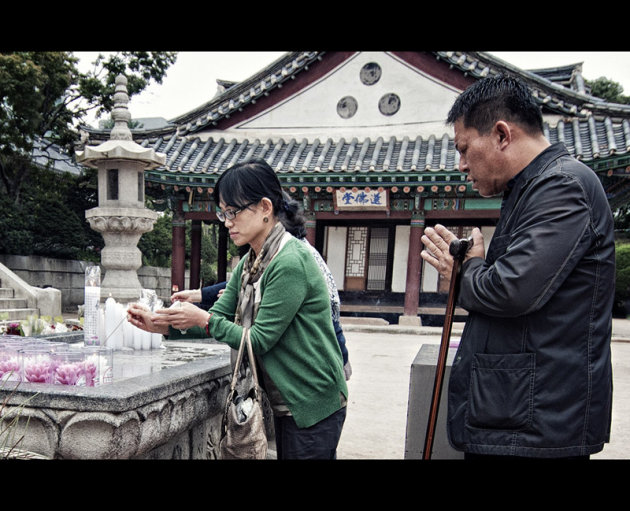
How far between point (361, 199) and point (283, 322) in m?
10.1

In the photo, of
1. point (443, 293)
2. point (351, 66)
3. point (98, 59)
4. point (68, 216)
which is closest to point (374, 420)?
point (443, 293)

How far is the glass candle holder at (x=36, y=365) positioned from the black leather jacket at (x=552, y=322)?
1.64 metres

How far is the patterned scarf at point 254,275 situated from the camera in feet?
5.90

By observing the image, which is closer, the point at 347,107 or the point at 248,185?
the point at 248,185

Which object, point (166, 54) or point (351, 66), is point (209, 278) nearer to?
point (166, 54)

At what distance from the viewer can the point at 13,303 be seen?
10250 millimetres

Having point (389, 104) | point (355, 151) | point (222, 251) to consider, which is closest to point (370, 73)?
point (389, 104)

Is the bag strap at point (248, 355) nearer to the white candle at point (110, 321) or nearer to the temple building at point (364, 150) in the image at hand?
the white candle at point (110, 321)

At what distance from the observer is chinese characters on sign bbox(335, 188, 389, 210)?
1136 cm

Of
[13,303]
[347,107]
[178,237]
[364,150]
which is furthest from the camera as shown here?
[178,237]

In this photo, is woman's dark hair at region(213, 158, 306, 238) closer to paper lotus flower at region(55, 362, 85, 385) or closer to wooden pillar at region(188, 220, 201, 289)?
paper lotus flower at region(55, 362, 85, 385)

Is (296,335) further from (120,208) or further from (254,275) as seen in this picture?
(120,208)

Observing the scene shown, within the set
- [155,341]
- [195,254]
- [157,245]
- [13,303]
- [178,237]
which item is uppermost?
[155,341]

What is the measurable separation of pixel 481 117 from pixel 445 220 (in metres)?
11.3
